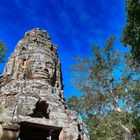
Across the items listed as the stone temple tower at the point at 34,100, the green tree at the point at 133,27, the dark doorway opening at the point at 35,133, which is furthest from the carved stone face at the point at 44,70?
the green tree at the point at 133,27

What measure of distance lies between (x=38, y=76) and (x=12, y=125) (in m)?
3.52

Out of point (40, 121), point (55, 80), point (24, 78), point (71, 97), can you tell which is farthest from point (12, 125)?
point (71, 97)

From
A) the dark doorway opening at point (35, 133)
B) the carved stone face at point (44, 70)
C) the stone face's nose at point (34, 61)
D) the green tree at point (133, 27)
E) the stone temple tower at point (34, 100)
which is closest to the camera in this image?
the stone temple tower at point (34, 100)

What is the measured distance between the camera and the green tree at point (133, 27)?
1053 cm

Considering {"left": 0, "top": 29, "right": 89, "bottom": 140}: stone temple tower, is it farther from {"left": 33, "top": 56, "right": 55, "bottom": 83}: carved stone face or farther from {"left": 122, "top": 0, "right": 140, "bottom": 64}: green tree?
{"left": 122, "top": 0, "right": 140, "bottom": 64}: green tree

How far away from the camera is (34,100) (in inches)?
362

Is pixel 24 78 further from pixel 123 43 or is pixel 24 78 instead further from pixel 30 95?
pixel 123 43

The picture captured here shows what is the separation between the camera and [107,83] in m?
16.8

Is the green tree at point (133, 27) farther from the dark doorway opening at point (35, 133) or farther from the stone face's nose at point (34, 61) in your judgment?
the dark doorway opening at point (35, 133)

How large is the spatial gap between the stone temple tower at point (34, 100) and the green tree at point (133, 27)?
14.0ft

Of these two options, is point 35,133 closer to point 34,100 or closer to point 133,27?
point 34,100

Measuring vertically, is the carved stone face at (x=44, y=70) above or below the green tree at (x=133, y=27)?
below

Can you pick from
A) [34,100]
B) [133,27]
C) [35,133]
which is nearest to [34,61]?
[34,100]

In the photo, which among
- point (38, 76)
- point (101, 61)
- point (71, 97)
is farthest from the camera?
point (71, 97)
